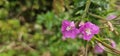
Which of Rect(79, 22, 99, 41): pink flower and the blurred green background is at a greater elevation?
the blurred green background

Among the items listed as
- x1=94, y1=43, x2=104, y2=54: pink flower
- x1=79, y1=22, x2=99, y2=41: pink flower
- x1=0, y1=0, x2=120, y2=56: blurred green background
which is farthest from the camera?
x1=0, y1=0, x2=120, y2=56: blurred green background

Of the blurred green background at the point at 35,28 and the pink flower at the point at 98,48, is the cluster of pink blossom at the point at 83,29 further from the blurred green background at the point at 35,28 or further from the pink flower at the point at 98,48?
the blurred green background at the point at 35,28

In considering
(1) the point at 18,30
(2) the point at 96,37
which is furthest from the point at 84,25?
(1) the point at 18,30

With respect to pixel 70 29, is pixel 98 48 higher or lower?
lower

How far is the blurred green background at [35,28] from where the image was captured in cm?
209

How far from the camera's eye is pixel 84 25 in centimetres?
146

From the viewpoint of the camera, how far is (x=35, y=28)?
90.7 inches

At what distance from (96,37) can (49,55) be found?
2.24 feet

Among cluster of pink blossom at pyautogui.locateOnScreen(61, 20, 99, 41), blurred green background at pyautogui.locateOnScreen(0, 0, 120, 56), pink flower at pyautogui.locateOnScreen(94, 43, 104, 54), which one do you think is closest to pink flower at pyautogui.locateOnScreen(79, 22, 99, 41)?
cluster of pink blossom at pyautogui.locateOnScreen(61, 20, 99, 41)

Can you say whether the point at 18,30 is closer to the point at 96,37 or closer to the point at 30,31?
the point at 30,31

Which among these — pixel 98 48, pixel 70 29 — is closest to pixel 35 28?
pixel 98 48

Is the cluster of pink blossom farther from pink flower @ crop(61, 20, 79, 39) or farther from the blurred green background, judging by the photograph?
the blurred green background

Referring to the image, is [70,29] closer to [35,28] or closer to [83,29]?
[83,29]

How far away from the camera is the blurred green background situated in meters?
2.09
